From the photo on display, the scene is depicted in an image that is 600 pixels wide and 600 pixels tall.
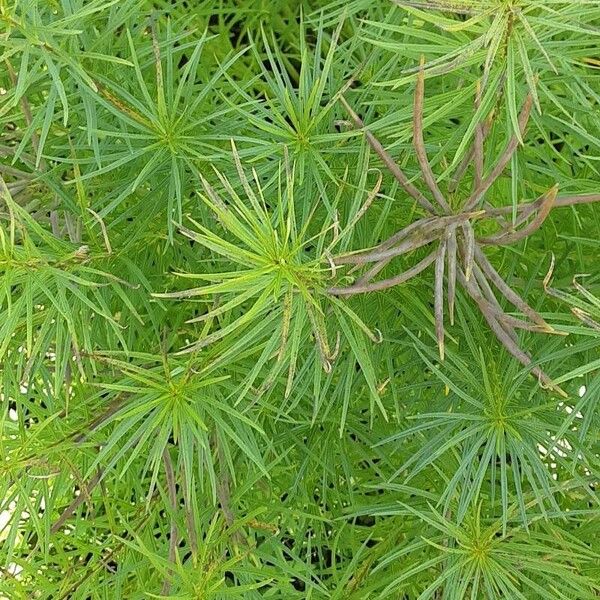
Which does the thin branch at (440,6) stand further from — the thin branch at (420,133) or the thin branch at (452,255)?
the thin branch at (452,255)

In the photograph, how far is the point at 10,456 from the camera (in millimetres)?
732

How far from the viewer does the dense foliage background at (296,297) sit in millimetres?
540

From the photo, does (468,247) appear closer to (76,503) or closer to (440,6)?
(440,6)

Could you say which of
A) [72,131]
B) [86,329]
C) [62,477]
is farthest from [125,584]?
[72,131]

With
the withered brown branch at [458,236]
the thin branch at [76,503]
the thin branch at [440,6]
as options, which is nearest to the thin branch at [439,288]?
the withered brown branch at [458,236]

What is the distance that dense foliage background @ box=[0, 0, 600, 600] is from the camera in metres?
0.54

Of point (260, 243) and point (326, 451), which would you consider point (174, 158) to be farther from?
point (326, 451)

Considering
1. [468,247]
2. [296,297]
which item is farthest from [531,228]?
[296,297]

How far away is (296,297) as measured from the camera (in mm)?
542

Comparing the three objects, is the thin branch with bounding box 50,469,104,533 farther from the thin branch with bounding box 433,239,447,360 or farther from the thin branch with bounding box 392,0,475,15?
the thin branch with bounding box 392,0,475,15

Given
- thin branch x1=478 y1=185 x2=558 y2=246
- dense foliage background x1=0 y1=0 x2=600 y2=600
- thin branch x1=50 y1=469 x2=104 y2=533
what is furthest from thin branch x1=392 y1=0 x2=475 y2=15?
thin branch x1=50 y1=469 x2=104 y2=533

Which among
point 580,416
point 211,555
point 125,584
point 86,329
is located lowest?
point 125,584

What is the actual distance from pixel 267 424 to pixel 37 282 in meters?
0.32

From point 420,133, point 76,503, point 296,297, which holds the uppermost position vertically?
point 420,133
